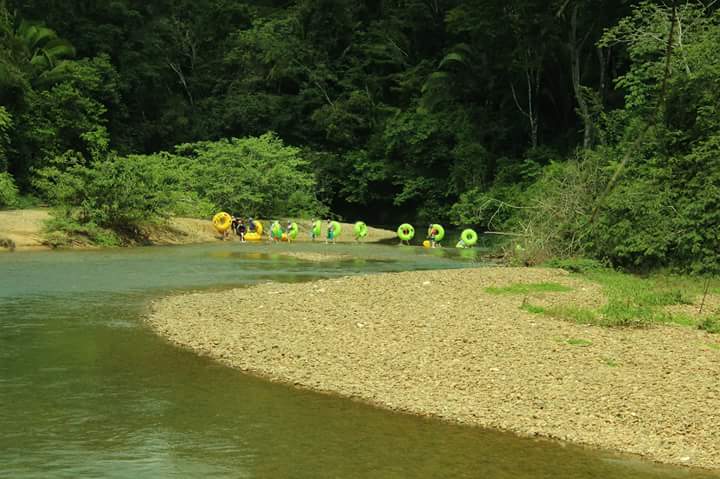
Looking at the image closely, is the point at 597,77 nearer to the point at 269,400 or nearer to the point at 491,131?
the point at 491,131

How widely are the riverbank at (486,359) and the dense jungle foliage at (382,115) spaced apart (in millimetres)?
6929

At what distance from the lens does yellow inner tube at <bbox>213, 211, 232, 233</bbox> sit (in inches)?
1556

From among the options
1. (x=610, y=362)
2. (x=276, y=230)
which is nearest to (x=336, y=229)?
(x=276, y=230)

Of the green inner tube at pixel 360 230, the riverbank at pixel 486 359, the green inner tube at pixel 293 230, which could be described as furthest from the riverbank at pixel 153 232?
the riverbank at pixel 486 359

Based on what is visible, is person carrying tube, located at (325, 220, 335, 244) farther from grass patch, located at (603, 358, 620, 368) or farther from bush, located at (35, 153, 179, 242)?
grass patch, located at (603, 358, 620, 368)

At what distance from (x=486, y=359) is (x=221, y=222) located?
29726mm

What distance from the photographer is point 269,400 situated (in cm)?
1009

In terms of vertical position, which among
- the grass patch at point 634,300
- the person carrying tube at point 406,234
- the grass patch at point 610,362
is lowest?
the person carrying tube at point 406,234

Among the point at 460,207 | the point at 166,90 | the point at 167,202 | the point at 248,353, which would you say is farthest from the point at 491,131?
the point at 248,353

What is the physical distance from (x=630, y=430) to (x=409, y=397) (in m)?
2.66

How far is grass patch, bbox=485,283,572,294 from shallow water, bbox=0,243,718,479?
7254 millimetres

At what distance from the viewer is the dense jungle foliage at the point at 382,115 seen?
853 inches

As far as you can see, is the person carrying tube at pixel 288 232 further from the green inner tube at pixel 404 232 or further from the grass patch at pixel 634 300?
the grass patch at pixel 634 300

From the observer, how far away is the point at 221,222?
39656 mm
